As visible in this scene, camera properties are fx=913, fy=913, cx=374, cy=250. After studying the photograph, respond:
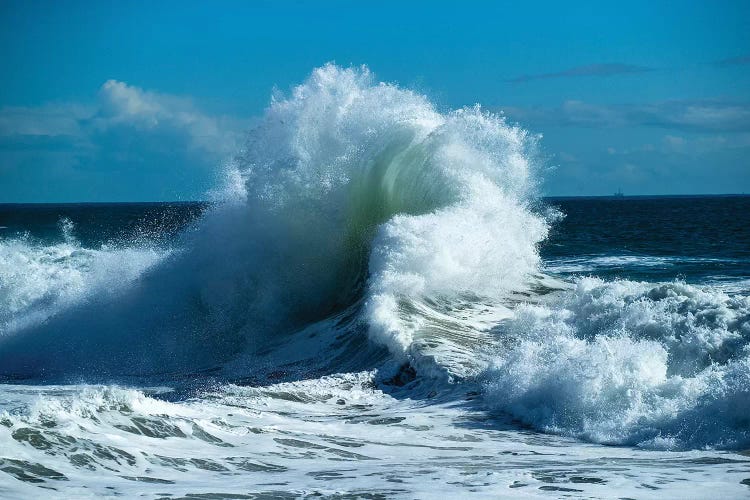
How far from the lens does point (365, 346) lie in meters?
12.8

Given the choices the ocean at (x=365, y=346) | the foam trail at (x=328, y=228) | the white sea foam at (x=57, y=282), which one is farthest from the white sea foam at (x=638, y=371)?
the white sea foam at (x=57, y=282)

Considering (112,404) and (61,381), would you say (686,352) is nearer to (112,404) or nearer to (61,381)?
(112,404)

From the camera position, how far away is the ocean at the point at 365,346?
287 inches

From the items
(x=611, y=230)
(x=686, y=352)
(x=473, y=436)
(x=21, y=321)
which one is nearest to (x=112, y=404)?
(x=473, y=436)

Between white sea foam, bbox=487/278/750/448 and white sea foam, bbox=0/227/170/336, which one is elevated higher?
white sea foam, bbox=0/227/170/336

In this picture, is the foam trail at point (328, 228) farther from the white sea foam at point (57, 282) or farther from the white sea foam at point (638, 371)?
the white sea foam at point (638, 371)

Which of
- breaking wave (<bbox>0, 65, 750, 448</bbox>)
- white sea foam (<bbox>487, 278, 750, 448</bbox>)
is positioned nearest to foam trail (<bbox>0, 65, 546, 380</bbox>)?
breaking wave (<bbox>0, 65, 750, 448</bbox>)

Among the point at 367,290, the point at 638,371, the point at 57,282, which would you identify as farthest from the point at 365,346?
the point at 57,282

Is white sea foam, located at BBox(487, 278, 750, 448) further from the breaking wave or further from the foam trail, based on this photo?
the foam trail

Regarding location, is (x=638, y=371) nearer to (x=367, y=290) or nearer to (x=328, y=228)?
(x=367, y=290)

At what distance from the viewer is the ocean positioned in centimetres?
729

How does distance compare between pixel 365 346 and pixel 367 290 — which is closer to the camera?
pixel 365 346

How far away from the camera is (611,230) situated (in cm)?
4556

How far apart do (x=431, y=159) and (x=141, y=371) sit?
6.87 meters
